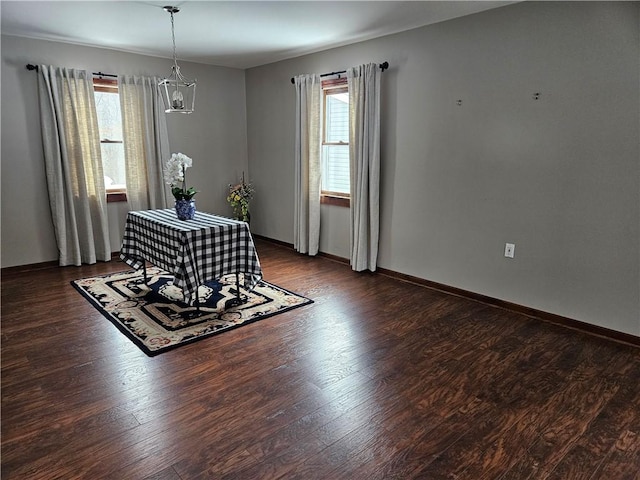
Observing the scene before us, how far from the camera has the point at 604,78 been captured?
9.50 ft

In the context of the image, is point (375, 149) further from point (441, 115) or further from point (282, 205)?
point (282, 205)

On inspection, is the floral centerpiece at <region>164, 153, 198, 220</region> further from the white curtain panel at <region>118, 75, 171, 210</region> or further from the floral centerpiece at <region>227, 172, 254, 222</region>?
the floral centerpiece at <region>227, 172, 254, 222</region>

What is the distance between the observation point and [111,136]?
4.98 m

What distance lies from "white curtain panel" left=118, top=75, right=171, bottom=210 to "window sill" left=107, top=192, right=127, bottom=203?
Answer: 8cm

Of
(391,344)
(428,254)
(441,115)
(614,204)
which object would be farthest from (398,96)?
(391,344)

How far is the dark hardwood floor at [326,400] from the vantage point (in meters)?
1.85

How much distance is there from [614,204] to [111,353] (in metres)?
3.53

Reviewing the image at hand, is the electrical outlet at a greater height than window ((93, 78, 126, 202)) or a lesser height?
lesser

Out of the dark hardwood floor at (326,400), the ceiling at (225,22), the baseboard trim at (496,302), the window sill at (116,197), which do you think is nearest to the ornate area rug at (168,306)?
the dark hardwood floor at (326,400)

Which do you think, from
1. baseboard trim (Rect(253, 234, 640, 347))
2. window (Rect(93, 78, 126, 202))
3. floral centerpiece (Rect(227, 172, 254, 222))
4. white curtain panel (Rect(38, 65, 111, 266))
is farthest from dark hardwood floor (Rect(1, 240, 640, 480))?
floral centerpiece (Rect(227, 172, 254, 222))

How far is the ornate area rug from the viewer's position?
3088mm

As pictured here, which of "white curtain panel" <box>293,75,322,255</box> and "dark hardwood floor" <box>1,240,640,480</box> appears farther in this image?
"white curtain panel" <box>293,75,322,255</box>

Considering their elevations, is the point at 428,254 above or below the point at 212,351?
above

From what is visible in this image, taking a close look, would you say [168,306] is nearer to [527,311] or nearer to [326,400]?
[326,400]
